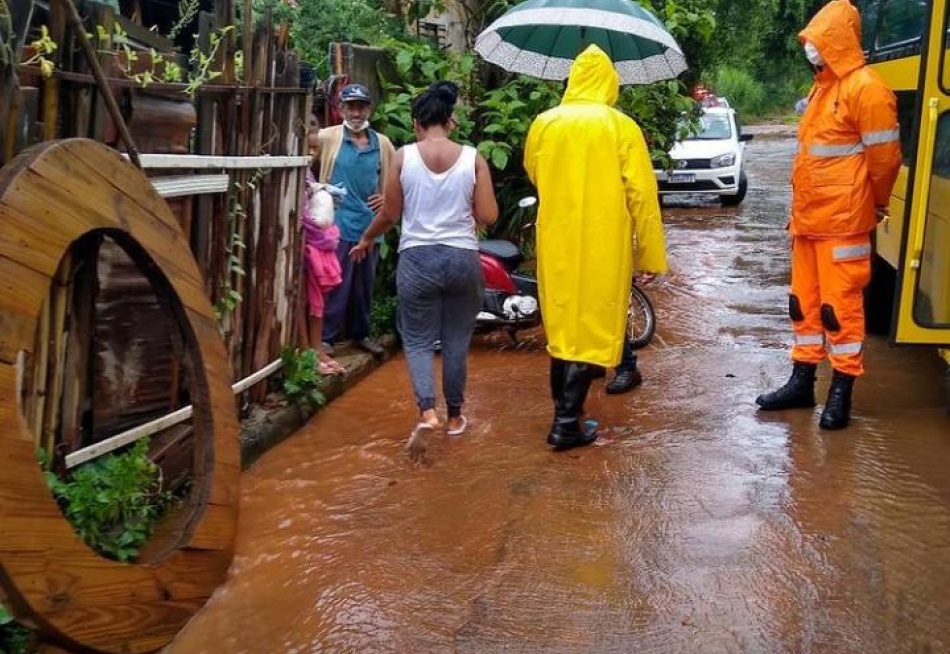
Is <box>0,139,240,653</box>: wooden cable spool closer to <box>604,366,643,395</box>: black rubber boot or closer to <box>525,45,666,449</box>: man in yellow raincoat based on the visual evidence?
<box>525,45,666,449</box>: man in yellow raincoat

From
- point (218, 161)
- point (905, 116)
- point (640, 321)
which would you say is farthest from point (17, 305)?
point (905, 116)

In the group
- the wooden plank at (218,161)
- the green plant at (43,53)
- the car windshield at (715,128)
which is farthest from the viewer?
the car windshield at (715,128)

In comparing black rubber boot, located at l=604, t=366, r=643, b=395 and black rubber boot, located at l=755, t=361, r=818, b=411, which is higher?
black rubber boot, located at l=755, t=361, r=818, b=411

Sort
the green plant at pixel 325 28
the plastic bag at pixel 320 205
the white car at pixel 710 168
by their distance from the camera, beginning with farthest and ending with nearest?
the white car at pixel 710 168 < the green plant at pixel 325 28 < the plastic bag at pixel 320 205

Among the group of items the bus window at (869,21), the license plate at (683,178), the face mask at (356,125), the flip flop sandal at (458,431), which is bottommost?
→ the flip flop sandal at (458,431)

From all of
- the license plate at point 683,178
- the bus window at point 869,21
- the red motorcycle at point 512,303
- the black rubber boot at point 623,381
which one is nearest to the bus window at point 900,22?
the bus window at point 869,21

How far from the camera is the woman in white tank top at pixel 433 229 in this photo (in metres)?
5.11

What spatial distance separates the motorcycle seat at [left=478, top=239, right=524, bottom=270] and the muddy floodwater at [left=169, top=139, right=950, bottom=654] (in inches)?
40.8

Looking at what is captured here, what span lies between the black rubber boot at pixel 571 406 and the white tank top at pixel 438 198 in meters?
0.88

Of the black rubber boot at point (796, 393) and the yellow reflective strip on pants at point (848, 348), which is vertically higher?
the yellow reflective strip on pants at point (848, 348)

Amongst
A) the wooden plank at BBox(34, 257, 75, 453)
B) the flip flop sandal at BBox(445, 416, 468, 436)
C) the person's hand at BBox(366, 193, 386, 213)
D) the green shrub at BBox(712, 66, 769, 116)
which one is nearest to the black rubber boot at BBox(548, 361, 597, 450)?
the flip flop sandal at BBox(445, 416, 468, 436)

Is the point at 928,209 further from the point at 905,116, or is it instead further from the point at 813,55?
the point at 905,116

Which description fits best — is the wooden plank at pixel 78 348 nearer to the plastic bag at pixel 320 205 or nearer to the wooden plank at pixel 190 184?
the wooden plank at pixel 190 184

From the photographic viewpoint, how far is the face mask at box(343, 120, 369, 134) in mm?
6609
